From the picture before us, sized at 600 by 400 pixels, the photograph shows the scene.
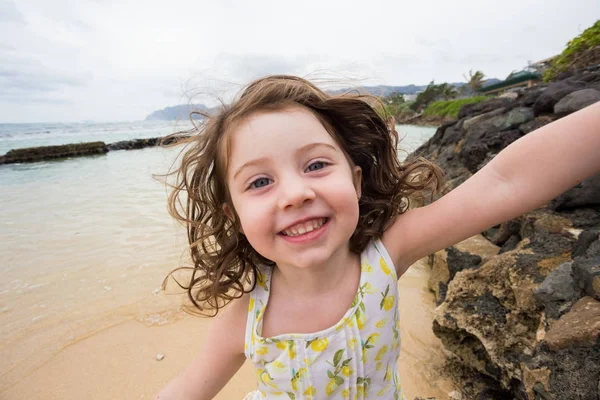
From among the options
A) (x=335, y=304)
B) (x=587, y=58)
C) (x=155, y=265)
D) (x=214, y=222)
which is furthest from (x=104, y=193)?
(x=587, y=58)

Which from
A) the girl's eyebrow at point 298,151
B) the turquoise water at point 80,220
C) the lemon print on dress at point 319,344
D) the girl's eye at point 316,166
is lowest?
the turquoise water at point 80,220

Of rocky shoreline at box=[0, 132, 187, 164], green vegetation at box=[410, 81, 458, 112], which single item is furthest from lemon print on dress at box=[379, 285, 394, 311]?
green vegetation at box=[410, 81, 458, 112]

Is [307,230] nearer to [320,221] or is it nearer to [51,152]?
[320,221]

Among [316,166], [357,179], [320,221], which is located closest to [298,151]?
[316,166]

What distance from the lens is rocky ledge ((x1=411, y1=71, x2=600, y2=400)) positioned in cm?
113

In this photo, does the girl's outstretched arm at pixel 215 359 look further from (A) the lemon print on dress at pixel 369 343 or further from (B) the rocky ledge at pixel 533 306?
(B) the rocky ledge at pixel 533 306

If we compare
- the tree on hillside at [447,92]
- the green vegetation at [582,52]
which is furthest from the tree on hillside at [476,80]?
the green vegetation at [582,52]

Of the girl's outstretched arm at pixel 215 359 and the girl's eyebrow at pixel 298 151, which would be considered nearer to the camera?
the girl's eyebrow at pixel 298 151

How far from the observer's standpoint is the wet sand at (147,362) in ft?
6.79

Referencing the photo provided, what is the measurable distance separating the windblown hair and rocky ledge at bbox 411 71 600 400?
2.17ft

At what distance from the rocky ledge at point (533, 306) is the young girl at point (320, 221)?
50 centimetres

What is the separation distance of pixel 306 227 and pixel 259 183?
9.2 inches

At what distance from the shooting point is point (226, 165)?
4.25 ft

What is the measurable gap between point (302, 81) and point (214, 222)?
0.74 m
